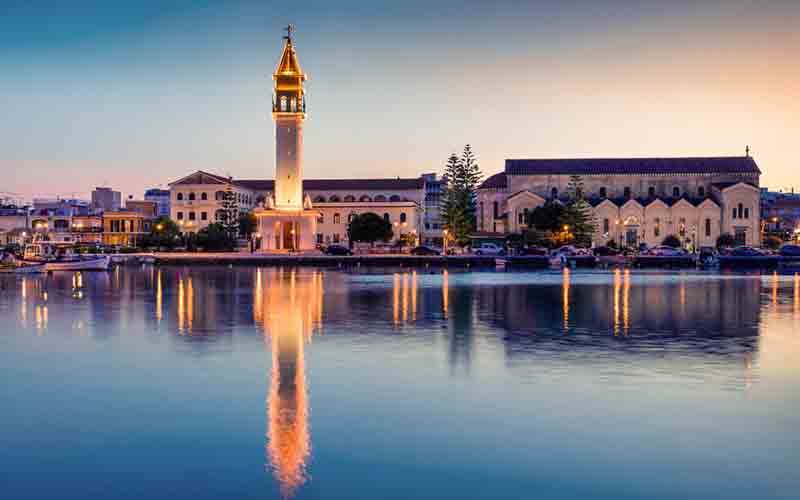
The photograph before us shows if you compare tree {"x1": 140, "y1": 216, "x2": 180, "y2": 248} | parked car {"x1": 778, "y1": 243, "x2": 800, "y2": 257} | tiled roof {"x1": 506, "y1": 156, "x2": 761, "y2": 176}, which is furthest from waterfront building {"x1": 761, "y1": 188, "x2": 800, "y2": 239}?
tree {"x1": 140, "y1": 216, "x2": 180, "y2": 248}

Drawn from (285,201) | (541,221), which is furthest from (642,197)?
(285,201)

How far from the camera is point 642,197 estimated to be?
307ft

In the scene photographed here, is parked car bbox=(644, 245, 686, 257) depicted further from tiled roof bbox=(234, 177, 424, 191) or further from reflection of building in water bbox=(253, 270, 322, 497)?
reflection of building in water bbox=(253, 270, 322, 497)

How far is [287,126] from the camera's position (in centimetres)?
7838

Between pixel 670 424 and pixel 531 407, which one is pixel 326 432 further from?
pixel 670 424

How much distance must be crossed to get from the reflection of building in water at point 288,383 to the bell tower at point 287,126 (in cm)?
4782

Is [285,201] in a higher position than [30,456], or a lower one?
higher

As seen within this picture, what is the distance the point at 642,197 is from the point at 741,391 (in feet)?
279

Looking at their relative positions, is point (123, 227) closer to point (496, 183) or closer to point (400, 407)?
point (496, 183)

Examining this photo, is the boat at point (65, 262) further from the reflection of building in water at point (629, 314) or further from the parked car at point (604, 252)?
the parked car at point (604, 252)

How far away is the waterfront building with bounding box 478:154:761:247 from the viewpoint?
295 ft

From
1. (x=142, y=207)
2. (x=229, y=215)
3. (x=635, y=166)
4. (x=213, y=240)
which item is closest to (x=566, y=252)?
(x=635, y=166)

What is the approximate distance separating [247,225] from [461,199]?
27696mm

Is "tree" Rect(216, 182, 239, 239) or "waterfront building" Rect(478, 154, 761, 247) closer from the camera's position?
"waterfront building" Rect(478, 154, 761, 247)
